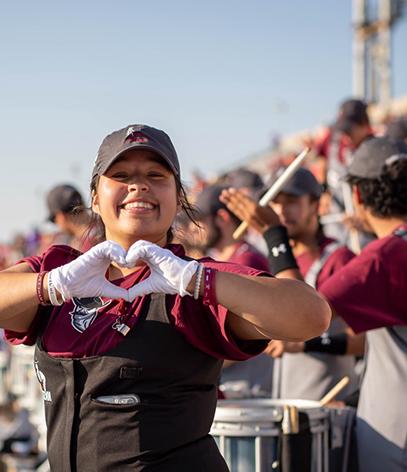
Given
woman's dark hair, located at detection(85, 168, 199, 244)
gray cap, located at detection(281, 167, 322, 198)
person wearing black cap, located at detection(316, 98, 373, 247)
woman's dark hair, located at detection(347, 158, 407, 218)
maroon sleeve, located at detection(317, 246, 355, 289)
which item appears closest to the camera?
woman's dark hair, located at detection(85, 168, 199, 244)

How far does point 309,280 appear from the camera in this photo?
448 cm

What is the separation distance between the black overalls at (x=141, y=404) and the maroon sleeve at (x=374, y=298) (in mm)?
980

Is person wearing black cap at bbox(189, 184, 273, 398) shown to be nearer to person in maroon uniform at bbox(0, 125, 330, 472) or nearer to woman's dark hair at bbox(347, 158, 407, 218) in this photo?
woman's dark hair at bbox(347, 158, 407, 218)

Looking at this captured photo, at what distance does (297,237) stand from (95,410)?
2.64 metres

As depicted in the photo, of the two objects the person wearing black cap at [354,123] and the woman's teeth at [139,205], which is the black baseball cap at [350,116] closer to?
the person wearing black cap at [354,123]

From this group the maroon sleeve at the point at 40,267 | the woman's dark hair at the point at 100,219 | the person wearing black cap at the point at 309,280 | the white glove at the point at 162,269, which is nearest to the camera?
the white glove at the point at 162,269

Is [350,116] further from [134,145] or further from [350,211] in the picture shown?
[134,145]

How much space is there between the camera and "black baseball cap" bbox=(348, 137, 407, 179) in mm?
3619

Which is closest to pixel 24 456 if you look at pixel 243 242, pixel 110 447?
pixel 243 242

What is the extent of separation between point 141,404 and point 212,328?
29 centimetres

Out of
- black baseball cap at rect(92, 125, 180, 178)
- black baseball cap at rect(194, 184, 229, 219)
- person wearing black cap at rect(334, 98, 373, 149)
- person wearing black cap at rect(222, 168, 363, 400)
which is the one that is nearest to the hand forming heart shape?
black baseball cap at rect(92, 125, 180, 178)

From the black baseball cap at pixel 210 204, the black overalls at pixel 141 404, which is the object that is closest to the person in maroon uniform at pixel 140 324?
the black overalls at pixel 141 404

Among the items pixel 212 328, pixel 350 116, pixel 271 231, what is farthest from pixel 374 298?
pixel 350 116

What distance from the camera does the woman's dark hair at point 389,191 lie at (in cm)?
356
